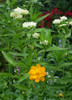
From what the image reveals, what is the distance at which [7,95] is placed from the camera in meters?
2.12

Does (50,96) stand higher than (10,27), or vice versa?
(10,27)

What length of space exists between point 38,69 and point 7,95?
693 millimetres

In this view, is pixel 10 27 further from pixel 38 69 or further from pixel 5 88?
pixel 5 88

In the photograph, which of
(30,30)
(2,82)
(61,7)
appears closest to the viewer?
(30,30)

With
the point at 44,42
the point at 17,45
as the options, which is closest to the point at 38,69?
the point at 44,42

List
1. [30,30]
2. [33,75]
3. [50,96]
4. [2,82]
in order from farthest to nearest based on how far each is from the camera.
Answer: [2,82] → [50,96] → [30,30] → [33,75]

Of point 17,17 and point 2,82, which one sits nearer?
point 17,17

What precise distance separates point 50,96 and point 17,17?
2.57ft

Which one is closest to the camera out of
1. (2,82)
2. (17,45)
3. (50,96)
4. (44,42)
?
(44,42)

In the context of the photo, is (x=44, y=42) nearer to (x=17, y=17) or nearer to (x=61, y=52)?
(x=61, y=52)

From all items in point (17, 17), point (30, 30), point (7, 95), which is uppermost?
point (17, 17)

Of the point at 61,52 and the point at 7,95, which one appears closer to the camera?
the point at 61,52

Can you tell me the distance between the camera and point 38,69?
5.20 ft

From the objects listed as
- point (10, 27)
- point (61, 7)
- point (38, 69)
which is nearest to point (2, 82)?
point (10, 27)
